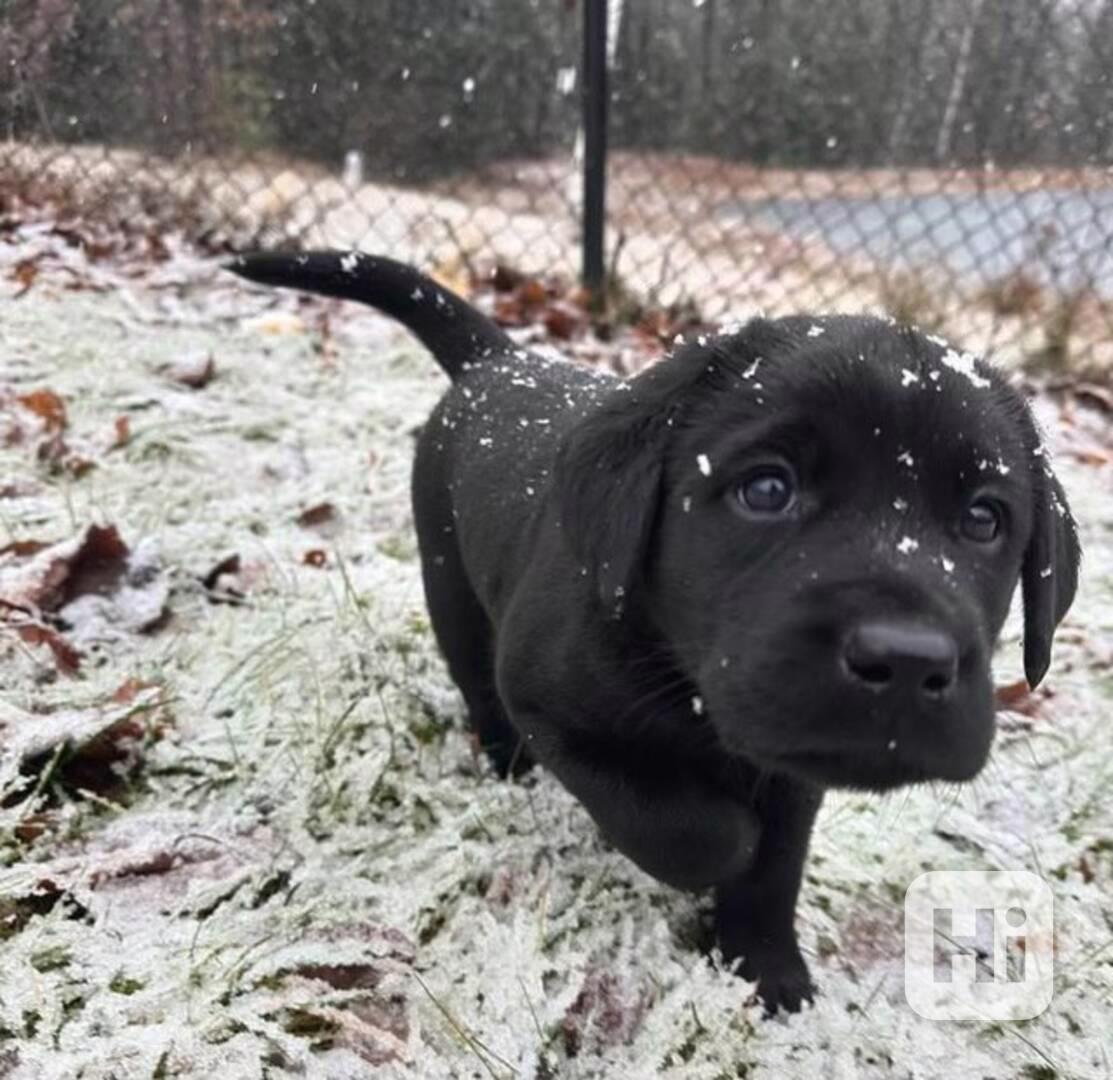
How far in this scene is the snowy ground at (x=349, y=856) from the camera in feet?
5.87

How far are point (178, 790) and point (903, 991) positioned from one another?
1310 millimetres

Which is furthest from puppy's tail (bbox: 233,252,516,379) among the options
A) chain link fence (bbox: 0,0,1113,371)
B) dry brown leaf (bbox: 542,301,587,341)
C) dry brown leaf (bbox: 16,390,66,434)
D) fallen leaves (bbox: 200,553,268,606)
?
chain link fence (bbox: 0,0,1113,371)

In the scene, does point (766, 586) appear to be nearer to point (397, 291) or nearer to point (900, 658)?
point (900, 658)

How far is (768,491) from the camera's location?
5.38 ft

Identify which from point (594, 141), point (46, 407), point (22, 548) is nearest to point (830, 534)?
point (22, 548)

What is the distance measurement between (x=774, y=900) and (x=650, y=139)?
5.97 m

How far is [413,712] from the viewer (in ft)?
8.70

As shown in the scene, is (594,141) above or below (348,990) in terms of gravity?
above

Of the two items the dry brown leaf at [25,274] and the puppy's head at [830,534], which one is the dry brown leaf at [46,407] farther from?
the puppy's head at [830,534]

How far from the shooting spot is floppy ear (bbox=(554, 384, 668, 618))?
68.9 inches

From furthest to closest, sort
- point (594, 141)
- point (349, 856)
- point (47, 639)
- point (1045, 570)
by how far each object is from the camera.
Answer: point (594, 141) < point (47, 639) < point (349, 856) < point (1045, 570)

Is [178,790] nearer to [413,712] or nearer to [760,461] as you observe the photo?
[413,712]

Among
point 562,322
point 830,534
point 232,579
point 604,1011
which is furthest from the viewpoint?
point 562,322

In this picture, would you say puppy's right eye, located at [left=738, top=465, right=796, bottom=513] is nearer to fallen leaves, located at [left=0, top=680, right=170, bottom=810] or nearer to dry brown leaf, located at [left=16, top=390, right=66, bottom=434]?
fallen leaves, located at [left=0, top=680, right=170, bottom=810]
